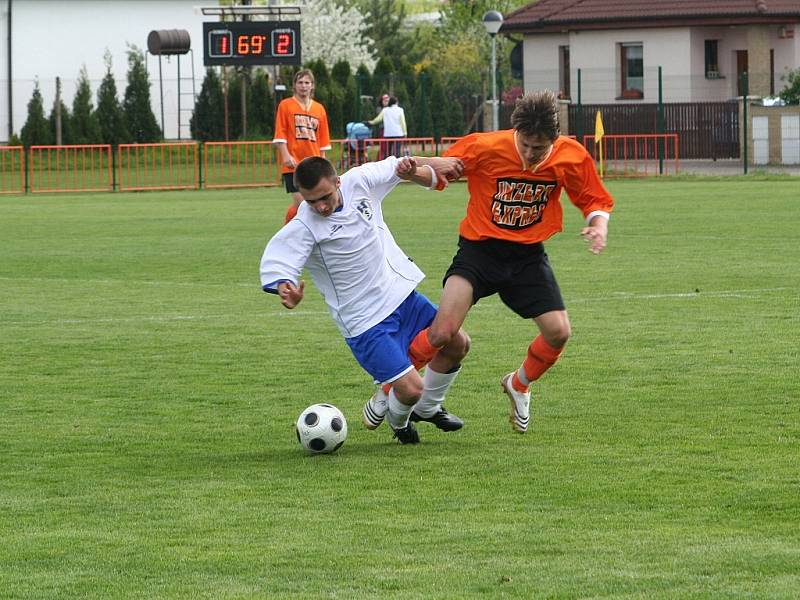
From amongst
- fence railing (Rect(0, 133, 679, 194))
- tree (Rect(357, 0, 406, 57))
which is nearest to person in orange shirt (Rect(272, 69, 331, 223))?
fence railing (Rect(0, 133, 679, 194))

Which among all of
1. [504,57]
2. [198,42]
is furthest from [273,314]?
[504,57]

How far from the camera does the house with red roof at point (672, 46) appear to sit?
46625mm

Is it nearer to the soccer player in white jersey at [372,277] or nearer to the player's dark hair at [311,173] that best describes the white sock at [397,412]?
the soccer player in white jersey at [372,277]

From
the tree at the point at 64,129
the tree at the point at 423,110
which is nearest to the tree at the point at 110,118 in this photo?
the tree at the point at 64,129

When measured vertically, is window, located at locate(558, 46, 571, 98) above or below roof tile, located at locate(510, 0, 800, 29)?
below

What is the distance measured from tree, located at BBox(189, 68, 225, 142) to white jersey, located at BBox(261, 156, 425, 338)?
38631 mm

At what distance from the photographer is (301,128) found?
2030cm

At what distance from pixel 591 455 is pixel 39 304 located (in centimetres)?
795

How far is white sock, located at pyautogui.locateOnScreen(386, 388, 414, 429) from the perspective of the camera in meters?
7.63

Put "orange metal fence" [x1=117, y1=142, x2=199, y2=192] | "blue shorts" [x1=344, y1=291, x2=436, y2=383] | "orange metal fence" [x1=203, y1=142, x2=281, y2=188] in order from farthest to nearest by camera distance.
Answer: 1. "orange metal fence" [x1=203, y1=142, x2=281, y2=188]
2. "orange metal fence" [x1=117, y1=142, x2=199, y2=192]
3. "blue shorts" [x1=344, y1=291, x2=436, y2=383]

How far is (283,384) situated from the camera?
9555mm

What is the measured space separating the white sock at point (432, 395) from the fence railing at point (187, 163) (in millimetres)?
26709

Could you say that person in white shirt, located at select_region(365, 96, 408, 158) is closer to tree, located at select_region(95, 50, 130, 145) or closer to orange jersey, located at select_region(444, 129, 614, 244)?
tree, located at select_region(95, 50, 130, 145)

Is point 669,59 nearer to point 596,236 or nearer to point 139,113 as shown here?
point 139,113
